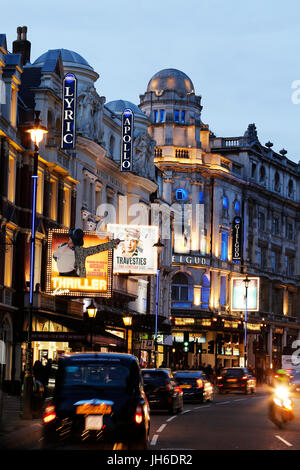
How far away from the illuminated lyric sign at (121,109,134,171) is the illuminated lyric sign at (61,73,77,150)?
10942 millimetres

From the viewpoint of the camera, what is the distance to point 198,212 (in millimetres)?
98375

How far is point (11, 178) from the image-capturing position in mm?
45594

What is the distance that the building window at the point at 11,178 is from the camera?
1783 inches

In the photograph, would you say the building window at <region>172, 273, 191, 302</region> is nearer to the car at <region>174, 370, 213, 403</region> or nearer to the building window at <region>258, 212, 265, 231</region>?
the building window at <region>258, 212, 265, 231</region>

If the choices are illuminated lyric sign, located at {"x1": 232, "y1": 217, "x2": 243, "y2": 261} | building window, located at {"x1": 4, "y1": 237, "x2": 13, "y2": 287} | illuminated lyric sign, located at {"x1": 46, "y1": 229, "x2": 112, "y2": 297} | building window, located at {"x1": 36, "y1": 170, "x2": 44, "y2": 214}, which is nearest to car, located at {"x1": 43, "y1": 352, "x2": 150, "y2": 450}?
building window, located at {"x1": 4, "y1": 237, "x2": 13, "y2": 287}

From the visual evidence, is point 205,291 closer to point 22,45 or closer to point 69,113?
point 22,45

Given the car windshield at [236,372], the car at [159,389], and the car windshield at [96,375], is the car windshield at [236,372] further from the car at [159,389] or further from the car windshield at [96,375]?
the car windshield at [96,375]

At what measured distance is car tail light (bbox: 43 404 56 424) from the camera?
1656 centimetres

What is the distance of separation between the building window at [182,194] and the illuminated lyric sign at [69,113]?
47.6 m

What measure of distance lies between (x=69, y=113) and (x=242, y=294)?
52.9 metres

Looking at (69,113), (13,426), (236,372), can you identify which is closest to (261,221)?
(236,372)
